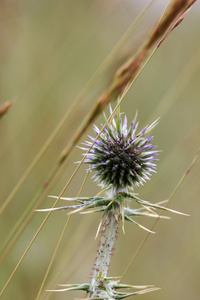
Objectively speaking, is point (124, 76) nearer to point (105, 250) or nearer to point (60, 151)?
point (105, 250)

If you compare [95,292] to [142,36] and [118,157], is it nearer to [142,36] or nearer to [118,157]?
[118,157]

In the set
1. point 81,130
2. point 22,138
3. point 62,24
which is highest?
point 62,24

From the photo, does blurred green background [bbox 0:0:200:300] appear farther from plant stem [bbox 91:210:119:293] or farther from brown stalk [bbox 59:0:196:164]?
brown stalk [bbox 59:0:196:164]

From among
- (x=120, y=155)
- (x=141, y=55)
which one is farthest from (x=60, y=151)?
(x=141, y=55)

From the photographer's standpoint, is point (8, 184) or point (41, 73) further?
point (8, 184)

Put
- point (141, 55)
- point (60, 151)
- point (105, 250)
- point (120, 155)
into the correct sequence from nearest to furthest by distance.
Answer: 1. point (141, 55)
2. point (105, 250)
3. point (120, 155)
4. point (60, 151)

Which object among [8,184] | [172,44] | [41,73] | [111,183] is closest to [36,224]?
[8,184]

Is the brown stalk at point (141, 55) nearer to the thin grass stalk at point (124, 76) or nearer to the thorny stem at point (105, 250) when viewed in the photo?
the thin grass stalk at point (124, 76)

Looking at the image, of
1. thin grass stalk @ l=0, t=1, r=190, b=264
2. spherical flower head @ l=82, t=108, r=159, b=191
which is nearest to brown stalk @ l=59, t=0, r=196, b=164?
thin grass stalk @ l=0, t=1, r=190, b=264
